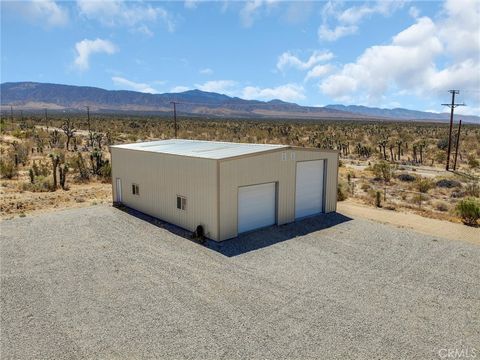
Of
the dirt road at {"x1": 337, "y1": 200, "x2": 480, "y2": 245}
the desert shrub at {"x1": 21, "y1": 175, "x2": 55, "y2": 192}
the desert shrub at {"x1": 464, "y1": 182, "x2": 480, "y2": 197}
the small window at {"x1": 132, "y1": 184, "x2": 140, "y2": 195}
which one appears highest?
the small window at {"x1": 132, "y1": 184, "x2": 140, "y2": 195}

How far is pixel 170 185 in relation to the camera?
15984 mm

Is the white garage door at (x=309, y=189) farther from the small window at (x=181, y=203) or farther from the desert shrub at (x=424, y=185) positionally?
the desert shrub at (x=424, y=185)

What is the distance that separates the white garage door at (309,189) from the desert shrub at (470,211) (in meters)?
5.97

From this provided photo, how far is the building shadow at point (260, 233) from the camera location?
13.4 m

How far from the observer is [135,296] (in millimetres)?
9867

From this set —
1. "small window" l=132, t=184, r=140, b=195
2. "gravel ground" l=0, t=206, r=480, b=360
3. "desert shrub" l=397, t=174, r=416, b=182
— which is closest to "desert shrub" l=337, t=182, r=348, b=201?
"gravel ground" l=0, t=206, r=480, b=360

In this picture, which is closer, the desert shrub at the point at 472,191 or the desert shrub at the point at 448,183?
the desert shrub at the point at 472,191

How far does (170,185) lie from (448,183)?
18.1 metres

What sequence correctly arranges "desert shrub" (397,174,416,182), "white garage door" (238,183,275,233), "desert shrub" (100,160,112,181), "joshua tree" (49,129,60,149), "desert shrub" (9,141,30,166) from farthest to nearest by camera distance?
"joshua tree" (49,129,60,149) → "desert shrub" (9,141,30,166) → "desert shrub" (397,174,416,182) → "desert shrub" (100,160,112,181) → "white garage door" (238,183,275,233)

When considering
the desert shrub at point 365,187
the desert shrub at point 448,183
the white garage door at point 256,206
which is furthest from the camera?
the desert shrub at point 448,183

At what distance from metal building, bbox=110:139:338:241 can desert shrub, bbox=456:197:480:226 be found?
5.43m

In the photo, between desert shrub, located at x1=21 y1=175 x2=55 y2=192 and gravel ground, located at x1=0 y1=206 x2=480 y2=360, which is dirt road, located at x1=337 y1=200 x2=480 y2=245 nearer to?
gravel ground, located at x1=0 y1=206 x2=480 y2=360

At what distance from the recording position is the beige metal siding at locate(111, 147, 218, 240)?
14031 mm

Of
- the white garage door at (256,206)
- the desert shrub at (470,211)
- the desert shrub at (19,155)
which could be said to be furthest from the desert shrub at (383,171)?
the desert shrub at (19,155)
